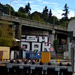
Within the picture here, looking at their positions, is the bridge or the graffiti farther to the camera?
the graffiti

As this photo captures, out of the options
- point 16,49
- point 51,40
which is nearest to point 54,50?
point 51,40

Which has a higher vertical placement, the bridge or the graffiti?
the bridge

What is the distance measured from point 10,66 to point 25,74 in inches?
73.9

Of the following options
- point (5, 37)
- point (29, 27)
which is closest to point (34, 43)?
point (29, 27)

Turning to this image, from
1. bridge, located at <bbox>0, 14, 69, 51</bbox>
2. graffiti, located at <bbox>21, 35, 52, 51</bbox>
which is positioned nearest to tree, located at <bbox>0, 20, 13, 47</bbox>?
bridge, located at <bbox>0, 14, 69, 51</bbox>

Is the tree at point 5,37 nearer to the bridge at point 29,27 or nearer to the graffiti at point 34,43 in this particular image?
the bridge at point 29,27

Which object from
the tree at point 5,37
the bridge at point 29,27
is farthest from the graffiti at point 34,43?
the tree at point 5,37

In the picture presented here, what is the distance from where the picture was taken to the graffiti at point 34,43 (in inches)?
2906

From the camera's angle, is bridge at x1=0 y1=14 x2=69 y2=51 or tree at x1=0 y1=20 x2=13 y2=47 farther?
bridge at x1=0 y1=14 x2=69 y2=51

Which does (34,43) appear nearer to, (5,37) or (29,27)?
(29,27)

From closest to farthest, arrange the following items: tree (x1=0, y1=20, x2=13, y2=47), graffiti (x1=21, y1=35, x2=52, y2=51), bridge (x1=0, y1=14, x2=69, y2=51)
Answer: tree (x1=0, y1=20, x2=13, y2=47)
bridge (x1=0, y1=14, x2=69, y2=51)
graffiti (x1=21, y1=35, x2=52, y2=51)

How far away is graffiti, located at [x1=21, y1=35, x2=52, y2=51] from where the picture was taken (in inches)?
2906

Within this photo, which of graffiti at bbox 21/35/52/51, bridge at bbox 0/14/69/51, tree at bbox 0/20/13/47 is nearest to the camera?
tree at bbox 0/20/13/47

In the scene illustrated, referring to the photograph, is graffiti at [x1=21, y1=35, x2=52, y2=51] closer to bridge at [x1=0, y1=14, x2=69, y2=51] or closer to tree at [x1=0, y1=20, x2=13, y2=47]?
bridge at [x1=0, y1=14, x2=69, y2=51]
